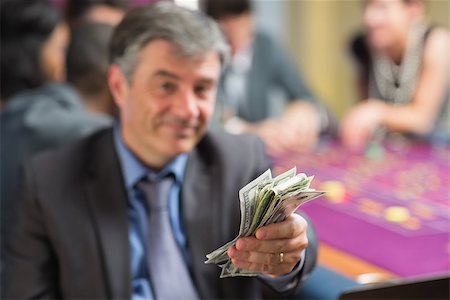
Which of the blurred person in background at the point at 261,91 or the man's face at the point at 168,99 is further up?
the man's face at the point at 168,99

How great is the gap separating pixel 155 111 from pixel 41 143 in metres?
0.81

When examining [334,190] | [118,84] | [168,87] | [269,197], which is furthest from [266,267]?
[334,190]

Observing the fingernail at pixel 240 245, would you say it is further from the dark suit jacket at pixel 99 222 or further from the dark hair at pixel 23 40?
the dark hair at pixel 23 40

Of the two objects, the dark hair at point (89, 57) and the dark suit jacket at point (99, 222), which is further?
the dark hair at point (89, 57)

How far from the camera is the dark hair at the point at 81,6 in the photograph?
10.6ft

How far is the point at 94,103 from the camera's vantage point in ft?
8.50

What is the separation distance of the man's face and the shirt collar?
0.02 m

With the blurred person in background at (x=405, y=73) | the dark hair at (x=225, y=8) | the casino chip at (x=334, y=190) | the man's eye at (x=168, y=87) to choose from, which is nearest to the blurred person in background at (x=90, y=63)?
the casino chip at (x=334, y=190)

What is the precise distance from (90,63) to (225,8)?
1185 mm

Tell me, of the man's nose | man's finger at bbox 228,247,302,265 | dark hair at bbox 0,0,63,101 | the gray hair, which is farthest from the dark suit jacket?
dark hair at bbox 0,0,63,101

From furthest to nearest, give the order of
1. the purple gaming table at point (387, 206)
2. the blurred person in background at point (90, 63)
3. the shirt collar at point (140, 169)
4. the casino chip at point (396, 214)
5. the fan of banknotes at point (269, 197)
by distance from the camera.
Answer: the blurred person in background at point (90, 63) → the casino chip at point (396, 214) → the purple gaming table at point (387, 206) → the shirt collar at point (140, 169) → the fan of banknotes at point (269, 197)

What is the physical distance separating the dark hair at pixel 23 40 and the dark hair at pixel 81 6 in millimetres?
429

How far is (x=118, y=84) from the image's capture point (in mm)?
1665

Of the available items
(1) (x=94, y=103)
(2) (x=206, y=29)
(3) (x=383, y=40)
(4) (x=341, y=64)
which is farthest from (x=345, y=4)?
(2) (x=206, y=29)
